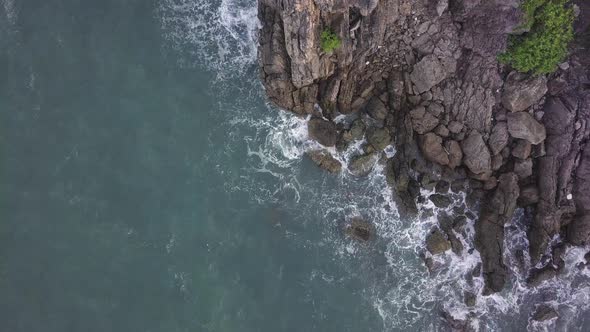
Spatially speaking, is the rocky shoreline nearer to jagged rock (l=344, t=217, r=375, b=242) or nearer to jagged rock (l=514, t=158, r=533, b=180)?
jagged rock (l=514, t=158, r=533, b=180)

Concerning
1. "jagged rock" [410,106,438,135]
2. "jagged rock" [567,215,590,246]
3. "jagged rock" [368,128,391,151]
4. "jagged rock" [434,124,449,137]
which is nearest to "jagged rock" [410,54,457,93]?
"jagged rock" [410,106,438,135]

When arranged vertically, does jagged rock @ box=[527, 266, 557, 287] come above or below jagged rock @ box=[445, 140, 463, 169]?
below

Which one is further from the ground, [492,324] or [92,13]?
[92,13]

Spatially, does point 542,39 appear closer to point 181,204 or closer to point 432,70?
point 432,70

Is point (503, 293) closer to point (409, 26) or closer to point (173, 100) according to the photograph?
point (409, 26)

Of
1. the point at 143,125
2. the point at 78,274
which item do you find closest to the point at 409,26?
the point at 143,125

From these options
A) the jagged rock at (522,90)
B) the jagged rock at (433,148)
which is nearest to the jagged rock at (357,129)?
the jagged rock at (433,148)
